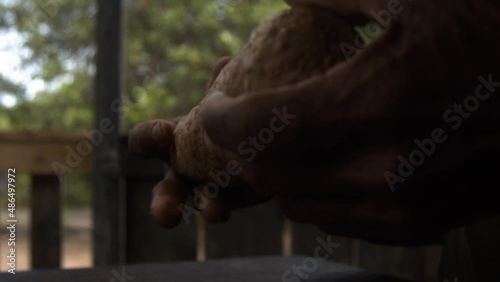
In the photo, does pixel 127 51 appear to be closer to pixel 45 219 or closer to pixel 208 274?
pixel 45 219

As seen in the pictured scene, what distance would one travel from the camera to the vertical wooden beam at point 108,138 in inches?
61.8

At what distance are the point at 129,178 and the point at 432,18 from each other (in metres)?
1.26

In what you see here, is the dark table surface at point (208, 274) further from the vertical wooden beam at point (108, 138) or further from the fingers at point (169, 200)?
the vertical wooden beam at point (108, 138)

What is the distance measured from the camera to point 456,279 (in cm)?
76

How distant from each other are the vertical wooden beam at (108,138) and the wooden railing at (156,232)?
17mm

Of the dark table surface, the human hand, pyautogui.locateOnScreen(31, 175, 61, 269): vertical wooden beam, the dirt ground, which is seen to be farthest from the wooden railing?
the dirt ground

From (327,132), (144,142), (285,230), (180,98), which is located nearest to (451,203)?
(327,132)

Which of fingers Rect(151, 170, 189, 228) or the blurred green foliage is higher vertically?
the blurred green foliage

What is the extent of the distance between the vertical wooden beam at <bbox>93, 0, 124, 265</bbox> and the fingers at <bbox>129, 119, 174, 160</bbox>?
977 millimetres

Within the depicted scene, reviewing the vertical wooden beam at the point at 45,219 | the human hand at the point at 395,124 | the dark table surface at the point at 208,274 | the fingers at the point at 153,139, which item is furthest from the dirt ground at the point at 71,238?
the human hand at the point at 395,124

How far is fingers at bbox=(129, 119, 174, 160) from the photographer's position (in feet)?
1.97

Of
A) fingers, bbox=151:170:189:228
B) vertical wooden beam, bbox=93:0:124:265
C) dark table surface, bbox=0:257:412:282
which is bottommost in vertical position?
dark table surface, bbox=0:257:412:282

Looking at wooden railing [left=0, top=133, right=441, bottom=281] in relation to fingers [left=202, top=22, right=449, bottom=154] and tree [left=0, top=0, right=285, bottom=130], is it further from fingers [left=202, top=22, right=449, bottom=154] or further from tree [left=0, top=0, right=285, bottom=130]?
fingers [left=202, top=22, right=449, bottom=154]

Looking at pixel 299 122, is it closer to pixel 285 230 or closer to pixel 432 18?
pixel 432 18
